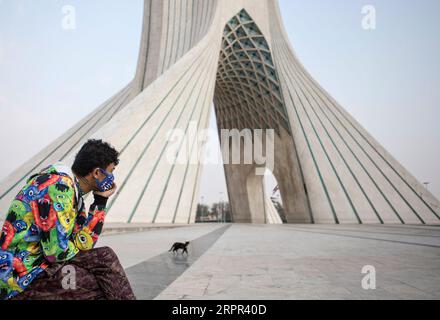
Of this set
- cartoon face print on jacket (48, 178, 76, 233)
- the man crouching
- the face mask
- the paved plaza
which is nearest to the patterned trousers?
the man crouching

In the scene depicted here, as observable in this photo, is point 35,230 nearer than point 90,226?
Yes

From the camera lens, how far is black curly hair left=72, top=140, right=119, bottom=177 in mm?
1249

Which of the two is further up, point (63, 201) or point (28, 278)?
point (63, 201)

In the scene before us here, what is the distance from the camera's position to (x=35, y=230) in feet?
3.26

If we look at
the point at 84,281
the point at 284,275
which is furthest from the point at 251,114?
the point at 84,281

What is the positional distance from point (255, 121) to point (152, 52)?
8716 millimetres

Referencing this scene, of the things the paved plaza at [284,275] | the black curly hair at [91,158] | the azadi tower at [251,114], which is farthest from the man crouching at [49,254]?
the azadi tower at [251,114]

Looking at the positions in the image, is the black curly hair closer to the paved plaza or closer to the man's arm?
the man's arm

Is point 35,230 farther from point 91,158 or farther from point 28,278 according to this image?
point 91,158

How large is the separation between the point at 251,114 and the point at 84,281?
2021 cm

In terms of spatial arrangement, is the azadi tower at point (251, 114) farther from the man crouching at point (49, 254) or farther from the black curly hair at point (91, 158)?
the man crouching at point (49, 254)

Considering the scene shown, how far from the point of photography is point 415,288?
1.81 meters

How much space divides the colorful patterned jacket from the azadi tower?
6070mm

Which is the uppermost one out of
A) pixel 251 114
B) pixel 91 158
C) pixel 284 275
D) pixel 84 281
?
pixel 251 114
